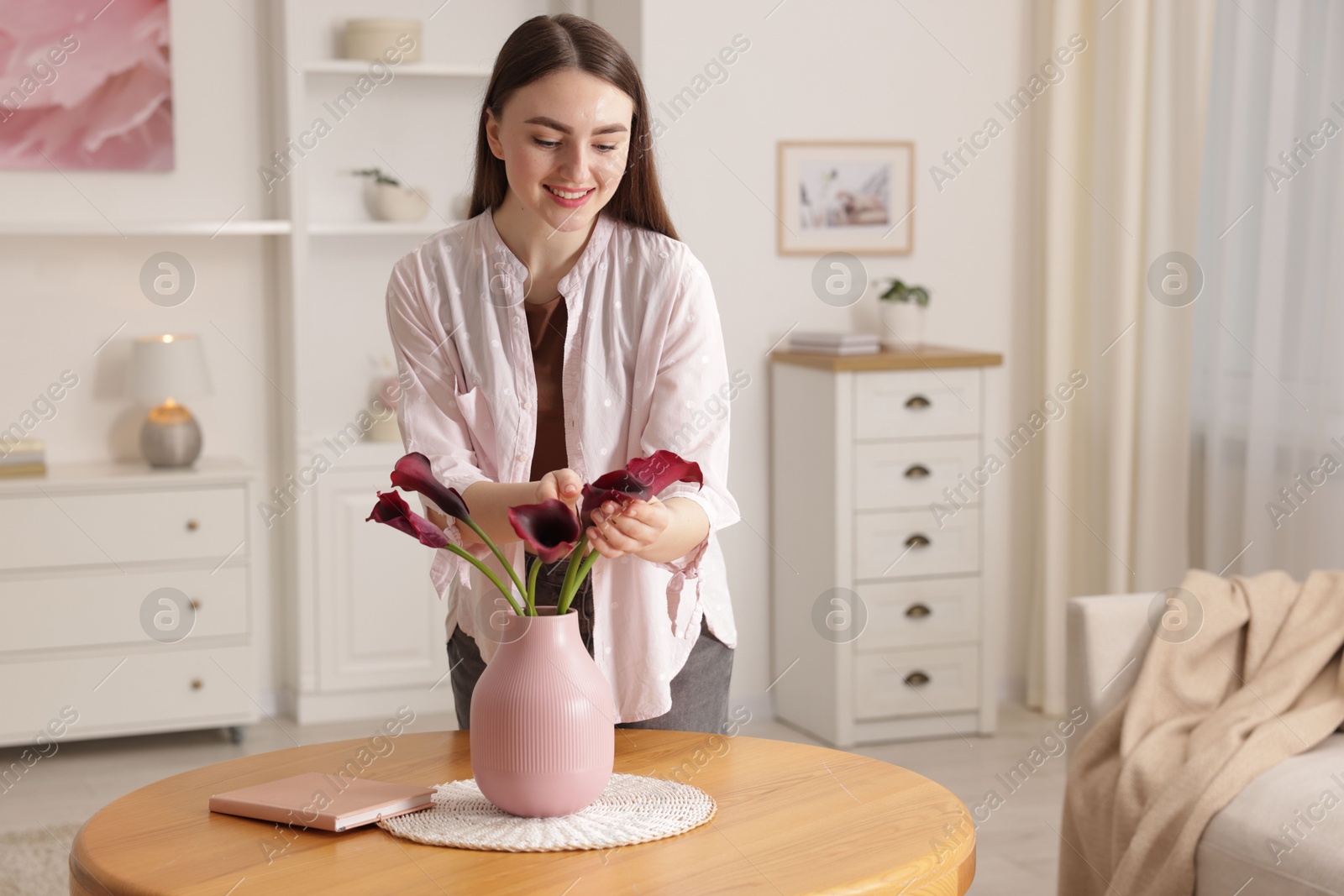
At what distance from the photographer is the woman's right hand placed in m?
1.34

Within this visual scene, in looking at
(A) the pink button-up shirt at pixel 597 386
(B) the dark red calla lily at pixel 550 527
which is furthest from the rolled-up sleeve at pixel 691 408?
(B) the dark red calla lily at pixel 550 527

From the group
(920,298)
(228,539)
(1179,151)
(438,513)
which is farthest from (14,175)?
(1179,151)

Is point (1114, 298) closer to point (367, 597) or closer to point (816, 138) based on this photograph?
point (816, 138)

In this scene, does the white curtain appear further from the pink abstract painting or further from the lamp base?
the pink abstract painting

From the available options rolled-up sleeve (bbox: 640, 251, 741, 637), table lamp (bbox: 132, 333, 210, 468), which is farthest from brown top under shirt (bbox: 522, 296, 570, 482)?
table lamp (bbox: 132, 333, 210, 468)

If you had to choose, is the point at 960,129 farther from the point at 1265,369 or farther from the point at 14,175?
the point at 14,175

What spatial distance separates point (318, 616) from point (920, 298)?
195 centimetres

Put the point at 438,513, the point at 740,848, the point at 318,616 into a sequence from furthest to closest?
the point at 318,616 → the point at 438,513 → the point at 740,848

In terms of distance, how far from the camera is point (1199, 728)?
2.35 metres

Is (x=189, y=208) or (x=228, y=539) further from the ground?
(x=189, y=208)

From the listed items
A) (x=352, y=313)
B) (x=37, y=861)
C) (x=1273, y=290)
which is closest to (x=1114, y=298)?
(x=1273, y=290)

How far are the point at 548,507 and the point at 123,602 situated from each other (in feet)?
9.22

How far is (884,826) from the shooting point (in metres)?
1.33

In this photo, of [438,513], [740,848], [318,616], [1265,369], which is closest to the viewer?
[740,848]
